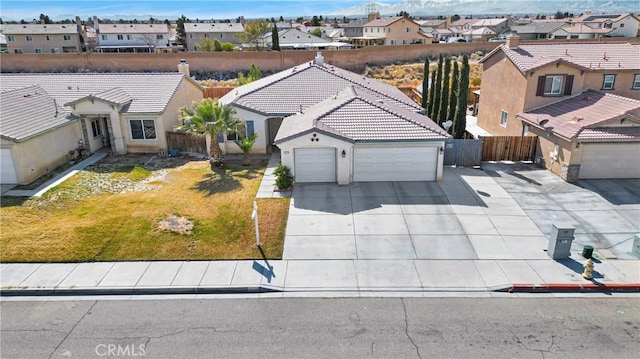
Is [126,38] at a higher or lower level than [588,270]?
higher

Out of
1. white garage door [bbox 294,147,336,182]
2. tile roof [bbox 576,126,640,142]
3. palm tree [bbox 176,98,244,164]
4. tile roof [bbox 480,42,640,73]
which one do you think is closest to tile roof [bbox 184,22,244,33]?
tile roof [bbox 480,42,640,73]

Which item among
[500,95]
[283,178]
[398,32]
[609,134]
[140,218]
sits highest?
[398,32]

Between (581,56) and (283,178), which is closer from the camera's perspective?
(283,178)

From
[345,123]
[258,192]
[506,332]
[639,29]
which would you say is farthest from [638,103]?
[639,29]

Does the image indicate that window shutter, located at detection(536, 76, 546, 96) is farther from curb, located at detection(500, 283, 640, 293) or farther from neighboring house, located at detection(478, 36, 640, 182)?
curb, located at detection(500, 283, 640, 293)

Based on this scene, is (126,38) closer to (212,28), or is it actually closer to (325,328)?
(212,28)

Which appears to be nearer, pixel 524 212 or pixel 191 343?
pixel 191 343

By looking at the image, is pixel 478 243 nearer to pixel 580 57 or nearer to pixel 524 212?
pixel 524 212

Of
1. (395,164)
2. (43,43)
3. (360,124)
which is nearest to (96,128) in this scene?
(360,124)
